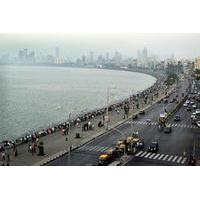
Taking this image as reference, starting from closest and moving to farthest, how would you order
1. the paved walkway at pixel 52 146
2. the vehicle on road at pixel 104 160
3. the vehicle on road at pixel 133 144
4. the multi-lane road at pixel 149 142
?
the vehicle on road at pixel 104 160 < the multi-lane road at pixel 149 142 < the paved walkway at pixel 52 146 < the vehicle on road at pixel 133 144

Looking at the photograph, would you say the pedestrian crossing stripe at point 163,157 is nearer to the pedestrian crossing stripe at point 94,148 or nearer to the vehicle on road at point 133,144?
the vehicle on road at point 133,144

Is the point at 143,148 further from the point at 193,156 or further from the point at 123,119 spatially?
the point at 123,119

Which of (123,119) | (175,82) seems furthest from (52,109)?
(175,82)

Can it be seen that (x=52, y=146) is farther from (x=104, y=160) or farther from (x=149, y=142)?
(x=149, y=142)

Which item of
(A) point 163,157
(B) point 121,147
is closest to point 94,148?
(B) point 121,147

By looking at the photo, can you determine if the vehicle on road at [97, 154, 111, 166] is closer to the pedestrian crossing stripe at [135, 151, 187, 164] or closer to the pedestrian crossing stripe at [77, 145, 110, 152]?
the pedestrian crossing stripe at [135, 151, 187, 164]

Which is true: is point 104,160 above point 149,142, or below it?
above

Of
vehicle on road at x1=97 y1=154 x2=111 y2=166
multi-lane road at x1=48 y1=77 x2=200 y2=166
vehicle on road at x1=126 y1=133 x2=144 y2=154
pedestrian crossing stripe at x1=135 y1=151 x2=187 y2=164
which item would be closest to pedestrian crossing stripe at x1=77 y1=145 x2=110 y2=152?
multi-lane road at x1=48 y1=77 x2=200 y2=166

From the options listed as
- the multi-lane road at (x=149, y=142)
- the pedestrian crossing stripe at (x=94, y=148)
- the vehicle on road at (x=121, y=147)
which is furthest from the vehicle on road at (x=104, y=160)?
the pedestrian crossing stripe at (x=94, y=148)
